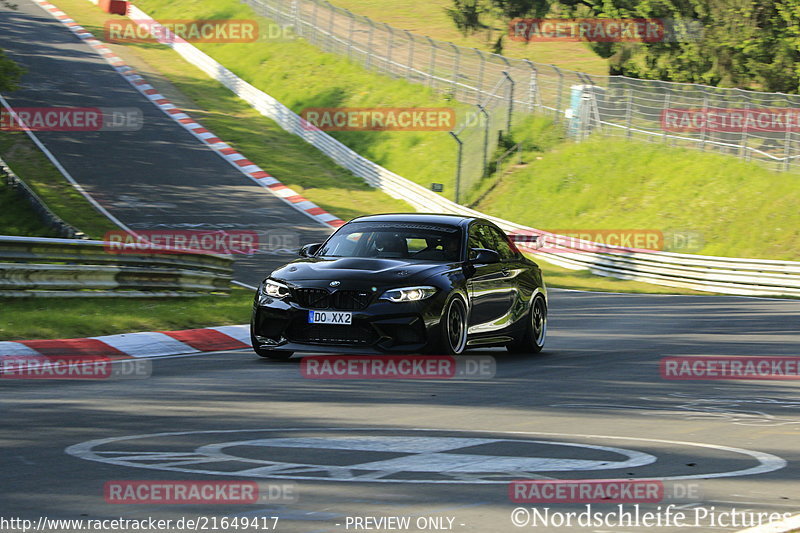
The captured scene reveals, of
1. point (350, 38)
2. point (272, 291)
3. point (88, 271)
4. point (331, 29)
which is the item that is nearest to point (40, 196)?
point (88, 271)

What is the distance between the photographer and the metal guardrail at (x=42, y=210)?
82.1ft

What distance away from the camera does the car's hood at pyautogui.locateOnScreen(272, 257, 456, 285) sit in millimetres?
11297

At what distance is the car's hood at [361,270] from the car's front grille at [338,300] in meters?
0.13

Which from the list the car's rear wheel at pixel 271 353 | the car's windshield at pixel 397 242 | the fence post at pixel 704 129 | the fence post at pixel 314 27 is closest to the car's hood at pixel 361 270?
the car's windshield at pixel 397 242

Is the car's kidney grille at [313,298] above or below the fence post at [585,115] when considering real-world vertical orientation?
below

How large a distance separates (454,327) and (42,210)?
1715cm

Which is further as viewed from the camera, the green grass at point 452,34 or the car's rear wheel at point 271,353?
the green grass at point 452,34

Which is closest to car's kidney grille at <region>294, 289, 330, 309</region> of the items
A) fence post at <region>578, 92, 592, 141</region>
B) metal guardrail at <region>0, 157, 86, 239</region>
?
metal guardrail at <region>0, 157, 86, 239</region>

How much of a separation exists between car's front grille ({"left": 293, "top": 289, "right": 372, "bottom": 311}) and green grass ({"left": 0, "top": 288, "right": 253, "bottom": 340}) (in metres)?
2.91

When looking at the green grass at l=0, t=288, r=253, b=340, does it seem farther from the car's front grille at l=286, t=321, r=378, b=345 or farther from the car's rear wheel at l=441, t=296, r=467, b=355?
the car's rear wheel at l=441, t=296, r=467, b=355

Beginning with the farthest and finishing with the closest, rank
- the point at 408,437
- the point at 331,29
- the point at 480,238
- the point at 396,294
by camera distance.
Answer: the point at 331,29 < the point at 480,238 < the point at 396,294 < the point at 408,437

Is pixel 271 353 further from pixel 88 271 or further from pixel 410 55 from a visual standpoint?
pixel 410 55

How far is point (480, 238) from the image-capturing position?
516 inches

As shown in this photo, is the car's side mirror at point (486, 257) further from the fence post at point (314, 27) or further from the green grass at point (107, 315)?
the fence post at point (314, 27)
